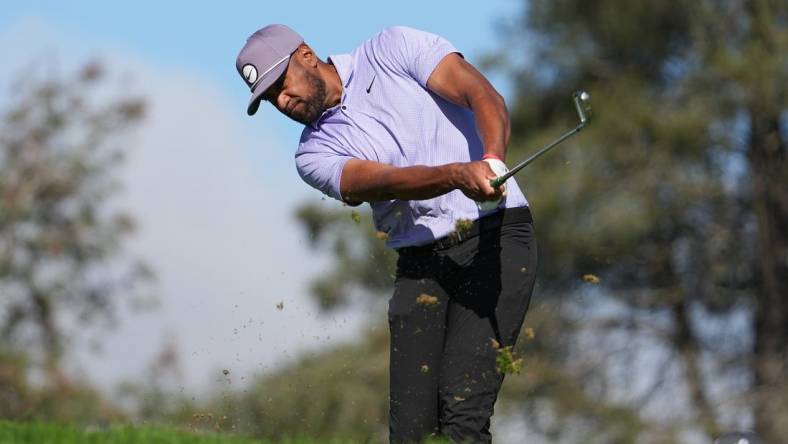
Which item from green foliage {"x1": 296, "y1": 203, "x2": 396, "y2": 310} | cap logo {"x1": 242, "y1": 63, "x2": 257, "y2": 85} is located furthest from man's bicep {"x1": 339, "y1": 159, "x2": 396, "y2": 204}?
green foliage {"x1": 296, "y1": 203, "x2": 396, "y2": 310}

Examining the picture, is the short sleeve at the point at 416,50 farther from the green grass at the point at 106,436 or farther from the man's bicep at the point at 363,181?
the green grass at the point at 106,436

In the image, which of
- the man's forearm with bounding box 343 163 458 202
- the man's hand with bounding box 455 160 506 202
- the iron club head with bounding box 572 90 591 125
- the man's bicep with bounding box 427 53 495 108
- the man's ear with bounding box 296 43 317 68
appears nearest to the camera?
the man's hand with bounding box 455 160 506 202

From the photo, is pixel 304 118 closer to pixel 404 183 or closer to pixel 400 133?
pixel 400 133

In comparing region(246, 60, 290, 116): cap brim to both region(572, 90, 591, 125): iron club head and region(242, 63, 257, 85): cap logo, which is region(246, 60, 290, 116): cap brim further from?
region(572, 90, 591, 125): iron club head

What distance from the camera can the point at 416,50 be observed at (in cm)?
661

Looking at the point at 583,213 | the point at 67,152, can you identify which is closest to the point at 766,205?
the point at 583,213

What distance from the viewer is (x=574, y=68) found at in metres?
26.7

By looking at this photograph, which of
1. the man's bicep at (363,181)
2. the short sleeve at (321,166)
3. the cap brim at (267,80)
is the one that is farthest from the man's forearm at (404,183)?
the cap brim at (267,80)

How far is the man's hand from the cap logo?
4.27ft

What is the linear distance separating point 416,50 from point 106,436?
7.27 feet

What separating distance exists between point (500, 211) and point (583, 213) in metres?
18.0

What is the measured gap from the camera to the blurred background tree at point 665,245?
23656 millimetres

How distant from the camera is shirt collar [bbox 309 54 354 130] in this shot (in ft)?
22.2

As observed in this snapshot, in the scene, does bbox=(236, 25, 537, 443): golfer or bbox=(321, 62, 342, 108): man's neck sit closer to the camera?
bbox=(236, 25, 537, 443): golfer
